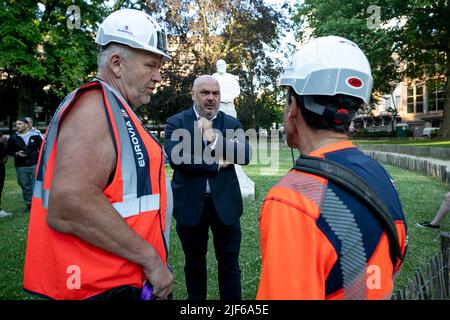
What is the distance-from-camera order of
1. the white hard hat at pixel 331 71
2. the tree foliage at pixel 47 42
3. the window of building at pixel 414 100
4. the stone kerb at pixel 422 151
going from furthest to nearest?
1. the window of building at pixel 414 100
2. the tree foliage at pixel 47 42
3. the stone kerb at pixel 422 151
4. the white hard hat at pixel 331 71

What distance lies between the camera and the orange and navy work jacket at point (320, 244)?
1.22 m

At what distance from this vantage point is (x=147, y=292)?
1.82 meters

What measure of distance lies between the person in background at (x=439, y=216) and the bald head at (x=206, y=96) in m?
4.92

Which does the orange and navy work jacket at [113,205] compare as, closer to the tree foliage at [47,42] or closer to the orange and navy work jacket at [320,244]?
the orange and navy work jacket at [320,244]

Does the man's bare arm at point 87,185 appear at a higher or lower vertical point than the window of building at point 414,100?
lower

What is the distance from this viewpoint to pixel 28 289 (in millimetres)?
1847

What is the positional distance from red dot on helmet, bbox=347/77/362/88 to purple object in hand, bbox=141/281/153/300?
1282 millimetres

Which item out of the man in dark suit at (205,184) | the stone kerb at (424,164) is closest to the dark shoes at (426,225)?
the stone kerb at (424,164)

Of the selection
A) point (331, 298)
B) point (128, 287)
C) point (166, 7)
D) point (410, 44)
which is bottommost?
point (128, 287)

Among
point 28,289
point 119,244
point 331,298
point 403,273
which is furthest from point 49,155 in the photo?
point 403,273

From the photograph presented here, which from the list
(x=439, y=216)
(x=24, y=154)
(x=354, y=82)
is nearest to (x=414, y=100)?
(x=439, y=216)

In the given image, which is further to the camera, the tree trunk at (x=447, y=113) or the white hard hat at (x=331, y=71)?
the tree trunk at (x=447, y=113)

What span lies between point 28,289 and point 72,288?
33 centimetres
